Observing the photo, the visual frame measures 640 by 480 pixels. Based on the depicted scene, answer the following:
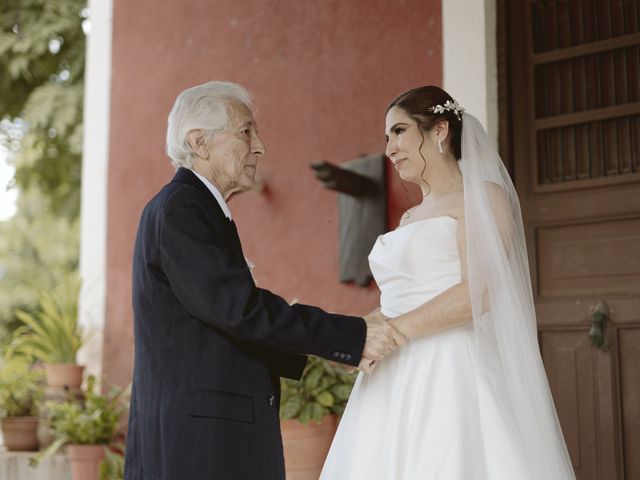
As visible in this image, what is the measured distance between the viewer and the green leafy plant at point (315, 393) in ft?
13.7

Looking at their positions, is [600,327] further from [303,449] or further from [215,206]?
[215,206]

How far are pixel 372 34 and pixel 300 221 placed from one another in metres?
1.15

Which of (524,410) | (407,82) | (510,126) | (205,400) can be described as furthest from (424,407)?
(407,82)

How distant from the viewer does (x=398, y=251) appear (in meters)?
3.12

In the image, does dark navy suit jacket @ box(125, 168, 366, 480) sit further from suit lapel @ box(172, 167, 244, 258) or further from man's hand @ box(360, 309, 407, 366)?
man's hand @ box(360, 309, 407, 366)

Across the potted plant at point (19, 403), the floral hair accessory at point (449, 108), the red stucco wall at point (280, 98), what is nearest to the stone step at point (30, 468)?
the potted plant at point (19, 403)

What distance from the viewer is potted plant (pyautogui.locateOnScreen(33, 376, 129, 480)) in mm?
5516

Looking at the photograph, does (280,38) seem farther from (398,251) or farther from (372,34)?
(398,251)

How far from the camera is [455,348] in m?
2.96

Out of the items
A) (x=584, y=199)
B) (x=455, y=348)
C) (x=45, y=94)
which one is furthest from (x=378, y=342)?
(x=45, y=94)

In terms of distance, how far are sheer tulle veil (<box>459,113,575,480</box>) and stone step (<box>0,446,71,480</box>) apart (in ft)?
11.9

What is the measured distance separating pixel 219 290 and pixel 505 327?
962 mm

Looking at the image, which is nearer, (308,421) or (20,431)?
(308,421)

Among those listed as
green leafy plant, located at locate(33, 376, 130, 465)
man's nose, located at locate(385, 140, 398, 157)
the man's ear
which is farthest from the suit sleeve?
green leafy plant, located at locate(33, 376, 130, 465)
